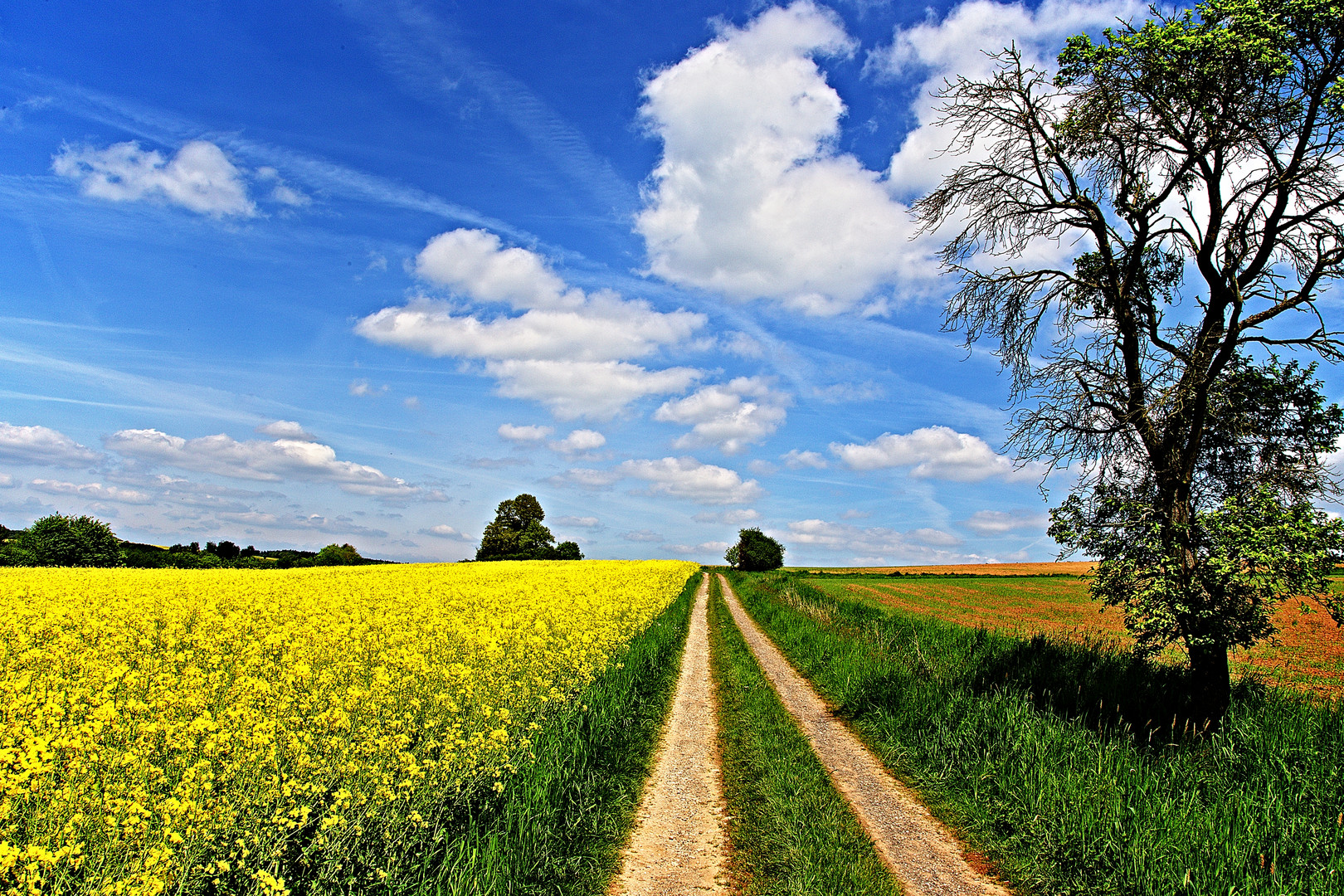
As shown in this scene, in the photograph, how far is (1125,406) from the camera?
8391mm

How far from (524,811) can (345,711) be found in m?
1.80

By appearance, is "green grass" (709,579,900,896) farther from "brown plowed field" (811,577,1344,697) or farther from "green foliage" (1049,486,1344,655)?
"green foliage" (1049,486,1344,655)

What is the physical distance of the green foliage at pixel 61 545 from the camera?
121ft

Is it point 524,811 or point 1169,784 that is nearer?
point 524,811

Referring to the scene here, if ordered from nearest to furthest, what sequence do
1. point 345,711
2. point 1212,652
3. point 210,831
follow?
1. point 210,831
2. point 345,711
3. point 1212,652

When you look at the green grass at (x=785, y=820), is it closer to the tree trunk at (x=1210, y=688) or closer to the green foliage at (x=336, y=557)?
the tree trunk at (x=1210, y=688)

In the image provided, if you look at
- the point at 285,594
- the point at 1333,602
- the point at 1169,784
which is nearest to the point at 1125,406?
the point at 1333,602

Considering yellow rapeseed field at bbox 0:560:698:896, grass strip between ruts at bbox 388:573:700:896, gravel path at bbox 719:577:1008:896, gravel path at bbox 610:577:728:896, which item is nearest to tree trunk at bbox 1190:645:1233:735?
gravel path at bbox 719:577:1008:896

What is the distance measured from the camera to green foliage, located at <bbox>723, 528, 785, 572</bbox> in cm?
10181

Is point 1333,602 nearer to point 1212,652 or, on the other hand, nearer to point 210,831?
point 1212,652

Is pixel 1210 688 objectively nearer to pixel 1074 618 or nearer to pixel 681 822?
pixel 681 822

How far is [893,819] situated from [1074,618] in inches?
1162

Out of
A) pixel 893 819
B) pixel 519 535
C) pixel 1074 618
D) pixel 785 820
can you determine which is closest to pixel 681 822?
pixel 785 820

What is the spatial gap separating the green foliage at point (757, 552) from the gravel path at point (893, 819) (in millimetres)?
92727
